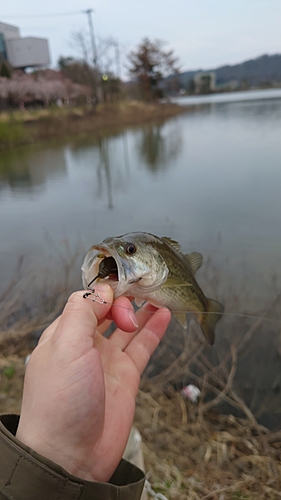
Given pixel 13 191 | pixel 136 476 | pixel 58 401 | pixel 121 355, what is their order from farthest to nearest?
pixel 13 191
pixel 121 355
pixel 136 476
pixel 58 401

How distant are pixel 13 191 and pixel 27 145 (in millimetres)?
6471

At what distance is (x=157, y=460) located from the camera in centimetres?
221

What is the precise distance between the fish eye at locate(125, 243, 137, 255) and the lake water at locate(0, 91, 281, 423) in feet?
2.23

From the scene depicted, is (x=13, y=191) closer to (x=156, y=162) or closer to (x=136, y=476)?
(x=156, y=162)

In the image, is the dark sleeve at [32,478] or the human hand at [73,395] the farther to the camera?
the human hand at [73,395]

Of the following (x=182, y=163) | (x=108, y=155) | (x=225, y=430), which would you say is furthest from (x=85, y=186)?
(x=225, y=430)

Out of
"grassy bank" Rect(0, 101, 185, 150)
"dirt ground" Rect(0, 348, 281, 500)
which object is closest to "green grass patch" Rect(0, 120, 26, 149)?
"grassy bank" Rect(0, 101, 185, 150)

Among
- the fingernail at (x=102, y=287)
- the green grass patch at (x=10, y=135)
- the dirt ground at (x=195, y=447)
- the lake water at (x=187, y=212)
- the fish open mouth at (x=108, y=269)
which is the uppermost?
the green grass patch at (x=10, y=135)

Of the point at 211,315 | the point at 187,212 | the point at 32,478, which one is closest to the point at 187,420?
the point at 211,315

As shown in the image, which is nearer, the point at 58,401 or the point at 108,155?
the point at 58,401

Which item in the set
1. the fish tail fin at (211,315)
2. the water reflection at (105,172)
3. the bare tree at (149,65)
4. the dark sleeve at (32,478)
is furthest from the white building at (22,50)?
the dark sleeve at (32,478)

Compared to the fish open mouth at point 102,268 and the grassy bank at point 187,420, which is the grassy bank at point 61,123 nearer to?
the grassy bank at point 187,420

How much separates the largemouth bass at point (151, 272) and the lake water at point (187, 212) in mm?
282

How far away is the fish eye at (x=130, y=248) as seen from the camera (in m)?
1.05
